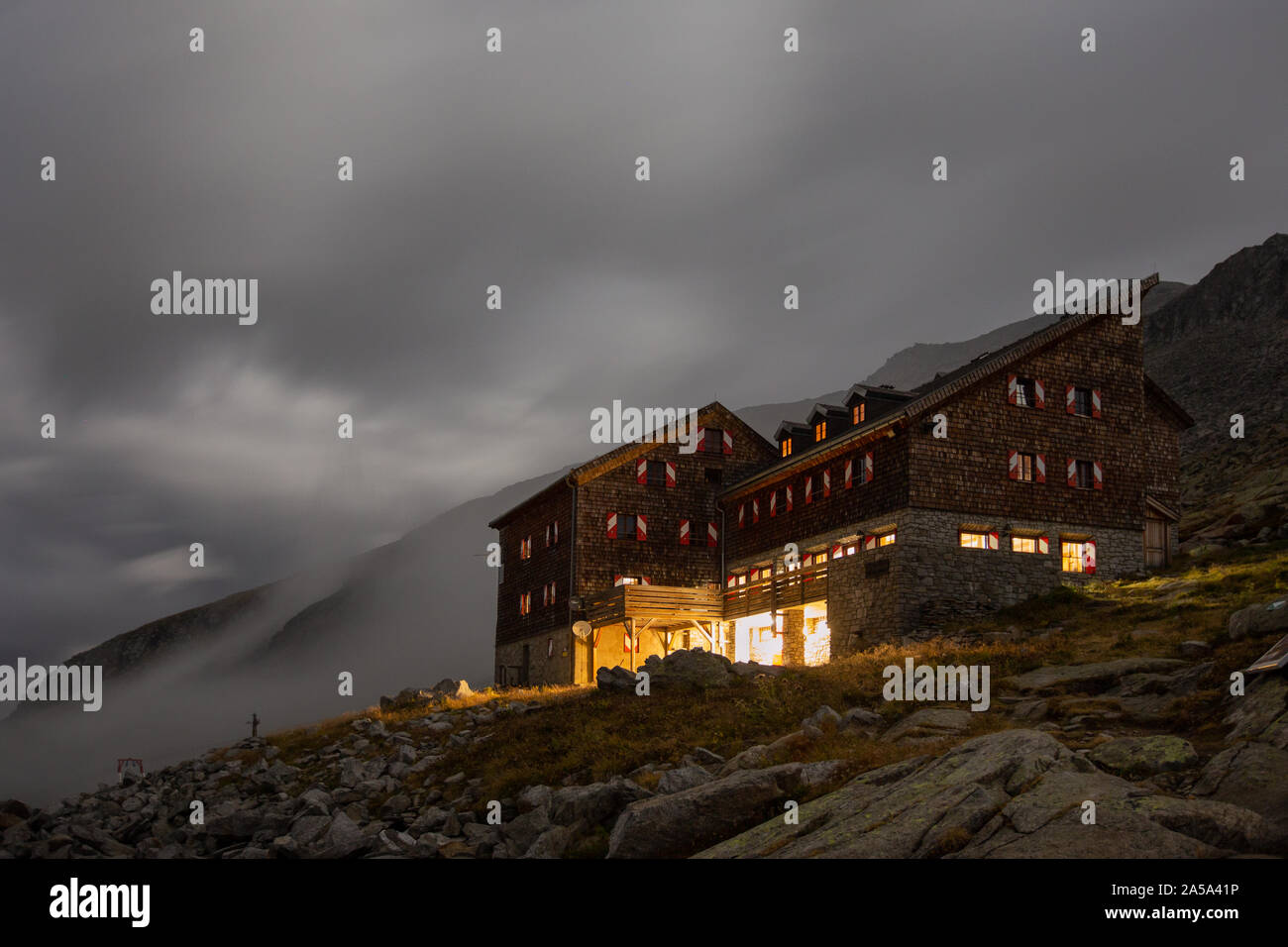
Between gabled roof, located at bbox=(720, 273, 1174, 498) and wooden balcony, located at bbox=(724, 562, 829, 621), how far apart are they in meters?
4.24

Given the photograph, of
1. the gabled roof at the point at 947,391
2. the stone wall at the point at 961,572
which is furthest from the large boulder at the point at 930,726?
the gabled roof at the point at 947,391

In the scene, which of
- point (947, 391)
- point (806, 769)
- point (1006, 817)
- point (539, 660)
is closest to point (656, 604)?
point (539, 660)

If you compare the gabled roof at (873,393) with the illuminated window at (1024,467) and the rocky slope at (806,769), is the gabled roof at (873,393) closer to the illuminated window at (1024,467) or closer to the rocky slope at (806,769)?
the illuminated window at (1024,467)

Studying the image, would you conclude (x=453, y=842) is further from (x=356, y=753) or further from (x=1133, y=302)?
(x=1133, y=302)

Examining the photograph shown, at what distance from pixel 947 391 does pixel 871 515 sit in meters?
4.75

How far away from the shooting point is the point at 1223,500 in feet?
184

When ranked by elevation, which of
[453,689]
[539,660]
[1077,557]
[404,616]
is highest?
[1077,557]

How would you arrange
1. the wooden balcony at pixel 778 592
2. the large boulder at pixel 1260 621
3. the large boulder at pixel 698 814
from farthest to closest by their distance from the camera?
the wooden balcony at pixel 778 592, the large boulder at pixel 1260 621, the large boulder at pixel 698 814

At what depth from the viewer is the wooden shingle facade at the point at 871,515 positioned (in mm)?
35406

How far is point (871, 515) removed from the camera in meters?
36.9

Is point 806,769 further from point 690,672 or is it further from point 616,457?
point 616,457

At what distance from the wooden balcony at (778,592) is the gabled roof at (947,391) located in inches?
167
